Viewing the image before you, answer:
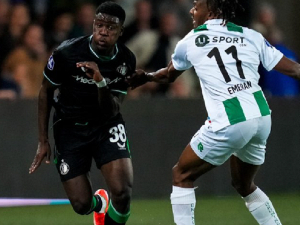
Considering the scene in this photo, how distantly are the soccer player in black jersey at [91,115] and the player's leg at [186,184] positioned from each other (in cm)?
69

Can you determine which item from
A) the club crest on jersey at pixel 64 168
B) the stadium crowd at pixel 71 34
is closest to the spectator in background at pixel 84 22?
the stadium crowd at pixel 71 34

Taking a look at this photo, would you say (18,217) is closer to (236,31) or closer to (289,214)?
(289,214)

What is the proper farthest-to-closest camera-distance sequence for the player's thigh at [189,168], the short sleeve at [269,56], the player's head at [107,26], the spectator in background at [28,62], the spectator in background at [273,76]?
the spectator in background at [273,76] < the spectator in background at [28,62] < the player's head at [107,26] < the short sleeve at [269,56] < the player's thigh at [189,168]

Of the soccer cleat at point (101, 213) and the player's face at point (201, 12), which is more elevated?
the player's face at point (201, 12)

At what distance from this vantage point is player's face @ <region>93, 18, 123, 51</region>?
8.23 m

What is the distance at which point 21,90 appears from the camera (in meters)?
→ 12.9

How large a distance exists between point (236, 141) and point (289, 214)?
3.69 m

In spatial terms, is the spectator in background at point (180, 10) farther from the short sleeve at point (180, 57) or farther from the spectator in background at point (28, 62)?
the short sleeve at point (180, 57)

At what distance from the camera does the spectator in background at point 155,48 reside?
1349cm

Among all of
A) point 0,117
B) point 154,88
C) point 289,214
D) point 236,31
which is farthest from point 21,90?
point 236,31

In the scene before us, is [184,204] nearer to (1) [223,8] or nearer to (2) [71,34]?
(1) [223,8]

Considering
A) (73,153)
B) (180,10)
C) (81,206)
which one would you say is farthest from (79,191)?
(180,10)

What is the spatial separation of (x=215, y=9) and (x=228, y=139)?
1164 mm

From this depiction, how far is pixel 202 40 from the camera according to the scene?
7723mm
